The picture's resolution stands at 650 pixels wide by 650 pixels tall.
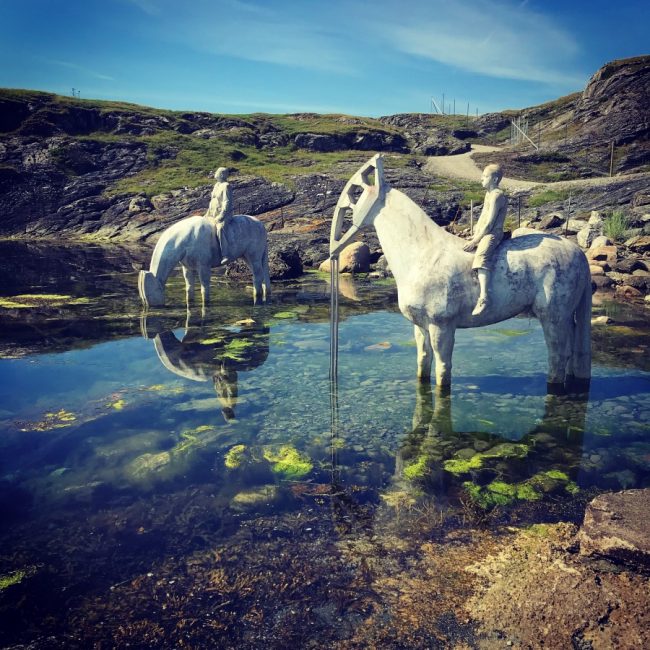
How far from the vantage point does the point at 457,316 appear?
7.89 metres

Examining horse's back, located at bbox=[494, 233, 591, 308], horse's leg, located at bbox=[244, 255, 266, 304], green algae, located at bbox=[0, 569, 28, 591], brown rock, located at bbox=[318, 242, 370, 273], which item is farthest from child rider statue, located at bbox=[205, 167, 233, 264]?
Result: green algae, located at bbox=[0, 569, 28, 591]

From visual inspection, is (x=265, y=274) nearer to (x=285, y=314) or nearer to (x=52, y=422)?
(x=285, y=314)

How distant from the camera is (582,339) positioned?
8.62 metres

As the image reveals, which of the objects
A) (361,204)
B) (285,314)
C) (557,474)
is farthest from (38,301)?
(557,474)

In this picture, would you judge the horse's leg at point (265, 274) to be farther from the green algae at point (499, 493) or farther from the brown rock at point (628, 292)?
the green algae at point (499, 493)

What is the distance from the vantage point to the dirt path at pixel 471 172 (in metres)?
41.0

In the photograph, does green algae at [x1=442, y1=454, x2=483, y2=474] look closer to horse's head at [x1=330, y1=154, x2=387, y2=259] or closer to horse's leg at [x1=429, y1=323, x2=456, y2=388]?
horse's leg at [x1=429, y1=323, x2=456, y2=388]

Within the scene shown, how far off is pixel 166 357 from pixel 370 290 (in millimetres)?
9507

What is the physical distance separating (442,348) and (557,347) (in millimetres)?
1829

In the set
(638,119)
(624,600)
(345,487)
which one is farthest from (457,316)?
(638,119)

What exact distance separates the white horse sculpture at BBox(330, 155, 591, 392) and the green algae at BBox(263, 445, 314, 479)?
278cm

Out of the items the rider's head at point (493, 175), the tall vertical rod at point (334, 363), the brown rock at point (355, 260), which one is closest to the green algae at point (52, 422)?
the tall vertical rod at point (334, 363)

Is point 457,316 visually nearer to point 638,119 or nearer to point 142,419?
point 142,419

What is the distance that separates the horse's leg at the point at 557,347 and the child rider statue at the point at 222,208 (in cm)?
916
